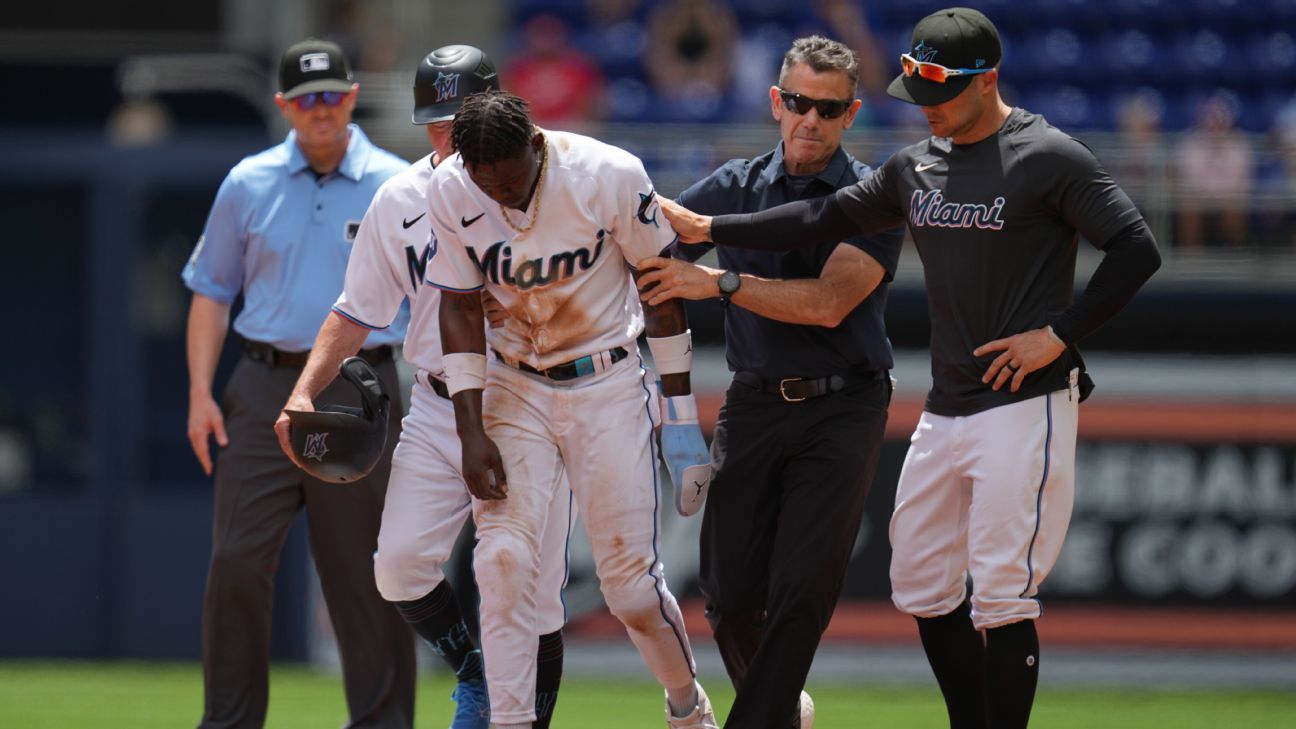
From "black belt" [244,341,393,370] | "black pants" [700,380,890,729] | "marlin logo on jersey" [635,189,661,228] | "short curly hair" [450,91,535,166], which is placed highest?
"short curly hair" [450,91,535,166]

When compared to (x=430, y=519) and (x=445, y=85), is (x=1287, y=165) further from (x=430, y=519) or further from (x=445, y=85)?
(x=430, y=519)

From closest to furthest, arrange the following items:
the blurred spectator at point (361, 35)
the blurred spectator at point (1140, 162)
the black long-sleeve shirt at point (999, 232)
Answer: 1. the black long-sleeve shirt at point (999, 232)
2. the blurred spectator at point (1140, 162)
3. the blurred spectator at point (361, 35)

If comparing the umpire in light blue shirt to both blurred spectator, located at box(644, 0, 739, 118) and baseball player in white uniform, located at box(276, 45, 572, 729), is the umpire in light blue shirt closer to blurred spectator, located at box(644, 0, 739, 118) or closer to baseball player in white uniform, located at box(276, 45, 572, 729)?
baseball player in white uniform, located at box(276, 45, 572, 729)

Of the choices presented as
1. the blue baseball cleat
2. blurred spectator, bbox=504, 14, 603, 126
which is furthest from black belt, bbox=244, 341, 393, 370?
blurred spectator, bbox=504, 14, 603, 126

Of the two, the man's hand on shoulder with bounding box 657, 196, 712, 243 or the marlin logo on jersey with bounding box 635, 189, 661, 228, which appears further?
the man's hand on shoulder with bounding box 657, 196, 712, 243

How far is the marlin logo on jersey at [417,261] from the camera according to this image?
575 cm

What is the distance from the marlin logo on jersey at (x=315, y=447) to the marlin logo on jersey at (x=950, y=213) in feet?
6.41

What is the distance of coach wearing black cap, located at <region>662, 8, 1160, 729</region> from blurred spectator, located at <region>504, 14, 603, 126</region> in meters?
7.35

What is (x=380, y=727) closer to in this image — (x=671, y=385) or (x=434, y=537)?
(x=434, y=537)

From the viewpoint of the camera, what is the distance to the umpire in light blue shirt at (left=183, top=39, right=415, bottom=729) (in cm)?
618

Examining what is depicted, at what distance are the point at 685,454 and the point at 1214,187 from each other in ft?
21.8

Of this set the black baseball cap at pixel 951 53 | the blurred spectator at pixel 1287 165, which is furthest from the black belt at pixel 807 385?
the blurred spectator at pixel 1287 165

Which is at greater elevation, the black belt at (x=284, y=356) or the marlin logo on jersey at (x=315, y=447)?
the black belt at (x=284, y=356)

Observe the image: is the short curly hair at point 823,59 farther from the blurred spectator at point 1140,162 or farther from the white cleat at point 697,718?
the blurred spectator at point 1140,162
